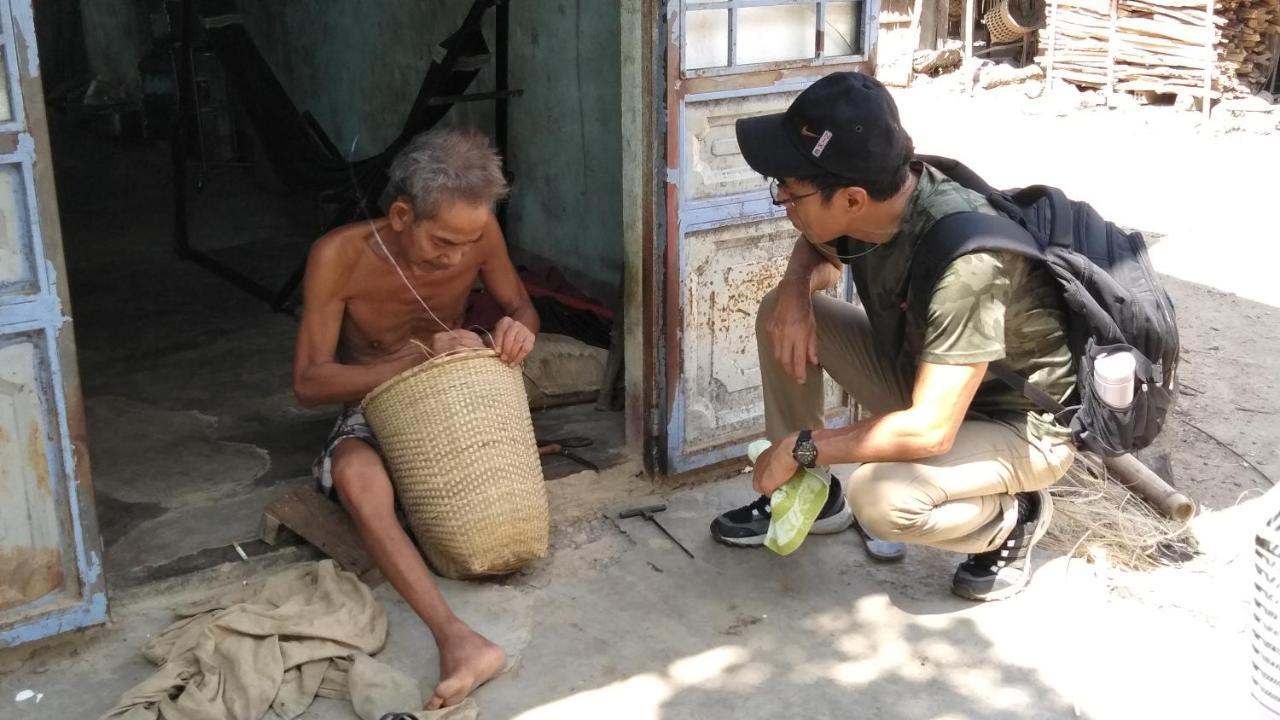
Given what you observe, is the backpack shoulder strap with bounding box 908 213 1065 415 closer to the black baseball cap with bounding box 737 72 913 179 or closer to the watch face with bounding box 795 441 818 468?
the black baseball cap with bounding box 737 72 913 179

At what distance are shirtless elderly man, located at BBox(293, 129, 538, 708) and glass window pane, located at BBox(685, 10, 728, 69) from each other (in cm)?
69

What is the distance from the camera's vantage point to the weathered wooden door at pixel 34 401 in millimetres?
2648

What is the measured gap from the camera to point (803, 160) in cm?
280

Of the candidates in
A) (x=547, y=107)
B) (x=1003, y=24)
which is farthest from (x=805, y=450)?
(x=1003, y=24)

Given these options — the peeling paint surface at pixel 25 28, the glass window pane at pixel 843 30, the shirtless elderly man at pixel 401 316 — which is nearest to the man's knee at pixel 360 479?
the shirtless elderly man at pixel 401 316

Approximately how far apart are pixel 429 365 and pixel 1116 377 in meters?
1.71

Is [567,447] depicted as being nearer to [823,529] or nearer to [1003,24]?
[823,529]

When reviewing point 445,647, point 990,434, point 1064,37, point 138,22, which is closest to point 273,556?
point 445,647

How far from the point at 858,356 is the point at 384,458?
1372 mm

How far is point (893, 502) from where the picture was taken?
2984 mm

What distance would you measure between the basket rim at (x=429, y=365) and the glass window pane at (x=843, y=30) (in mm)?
1578

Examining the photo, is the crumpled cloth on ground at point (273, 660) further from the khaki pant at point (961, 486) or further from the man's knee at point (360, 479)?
the khaki pant at point (961, 486)

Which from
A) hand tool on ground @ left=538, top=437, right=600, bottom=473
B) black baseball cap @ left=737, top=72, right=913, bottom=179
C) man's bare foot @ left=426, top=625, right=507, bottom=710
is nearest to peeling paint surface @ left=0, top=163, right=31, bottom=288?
man's bare foot @ left=426, top=625, right=507, bottom=710

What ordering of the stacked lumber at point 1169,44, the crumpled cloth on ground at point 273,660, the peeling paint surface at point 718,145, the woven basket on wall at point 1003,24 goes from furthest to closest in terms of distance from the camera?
the woven basket on wall at point 1003,24, the stacked lumber at point 1169,44, the peeling paint surface at point 718,145, the crumpled cloth on ground at point 273,660
